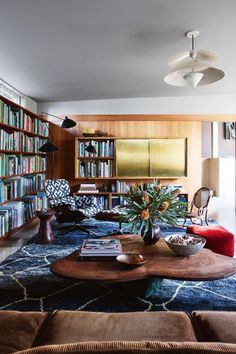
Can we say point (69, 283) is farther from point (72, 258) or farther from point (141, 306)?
point (141, 306)

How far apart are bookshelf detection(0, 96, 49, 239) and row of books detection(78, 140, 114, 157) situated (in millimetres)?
822

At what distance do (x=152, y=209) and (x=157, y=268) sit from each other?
0.56m

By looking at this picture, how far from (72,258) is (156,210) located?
79 centimetres

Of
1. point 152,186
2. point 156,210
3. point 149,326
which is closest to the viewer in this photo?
point 149,326

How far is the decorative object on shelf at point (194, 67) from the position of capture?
8.52 ft

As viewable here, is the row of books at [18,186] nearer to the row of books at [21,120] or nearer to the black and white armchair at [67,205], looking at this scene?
the black and white armchair at [67,205]

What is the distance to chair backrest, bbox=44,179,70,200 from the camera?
4.59 meters

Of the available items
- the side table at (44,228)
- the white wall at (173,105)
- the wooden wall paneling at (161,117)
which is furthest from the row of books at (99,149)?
the side table at (44,228)

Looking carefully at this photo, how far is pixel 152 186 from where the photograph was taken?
8.37 ft

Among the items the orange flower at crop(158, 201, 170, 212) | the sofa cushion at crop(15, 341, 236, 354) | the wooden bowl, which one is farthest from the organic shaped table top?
the sofa cushion at crop(15, 341, 236, 354)

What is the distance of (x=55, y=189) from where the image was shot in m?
4.79

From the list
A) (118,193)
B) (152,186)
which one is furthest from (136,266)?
(118,193)

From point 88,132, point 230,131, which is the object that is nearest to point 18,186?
point 88,132

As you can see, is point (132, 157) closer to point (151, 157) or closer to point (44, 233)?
point (151, 157)
